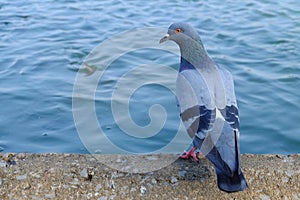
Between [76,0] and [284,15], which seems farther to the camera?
[76,0]

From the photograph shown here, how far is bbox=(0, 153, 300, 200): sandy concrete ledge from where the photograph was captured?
10.9 feet

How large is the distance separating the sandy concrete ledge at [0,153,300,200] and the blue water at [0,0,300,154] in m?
1.89

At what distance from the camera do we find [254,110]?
6180 millimetres

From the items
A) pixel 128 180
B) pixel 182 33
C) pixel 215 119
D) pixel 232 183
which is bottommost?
pixel 128 180

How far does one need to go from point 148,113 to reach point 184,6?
3855mm

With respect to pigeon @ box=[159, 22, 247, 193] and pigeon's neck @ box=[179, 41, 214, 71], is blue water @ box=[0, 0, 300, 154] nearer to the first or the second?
pigeon's neck @ box=[179, 41, 214, 71]

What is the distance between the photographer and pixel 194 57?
4.06 meters

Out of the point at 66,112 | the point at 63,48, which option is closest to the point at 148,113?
the point at 66,112

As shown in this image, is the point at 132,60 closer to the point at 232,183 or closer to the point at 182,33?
the point at 182,33

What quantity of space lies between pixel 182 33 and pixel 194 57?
335mm

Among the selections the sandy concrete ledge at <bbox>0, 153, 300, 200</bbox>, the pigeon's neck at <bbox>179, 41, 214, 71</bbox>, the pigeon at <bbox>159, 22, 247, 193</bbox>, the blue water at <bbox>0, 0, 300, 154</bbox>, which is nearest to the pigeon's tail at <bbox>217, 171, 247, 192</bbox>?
the pigeon at <bbox>159, 22, 247, 193</bbox>

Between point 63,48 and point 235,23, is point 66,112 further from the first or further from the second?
point 235,23

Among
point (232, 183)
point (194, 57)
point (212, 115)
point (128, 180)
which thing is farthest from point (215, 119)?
point (194, 57)

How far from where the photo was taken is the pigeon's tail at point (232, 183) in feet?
10.0
